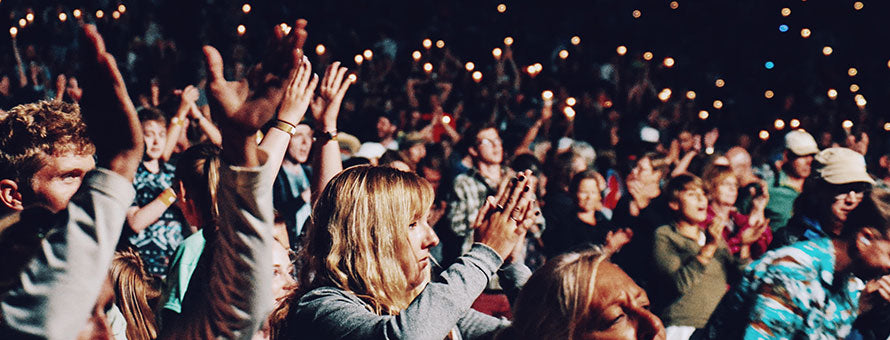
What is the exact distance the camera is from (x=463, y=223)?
6176 millimetres

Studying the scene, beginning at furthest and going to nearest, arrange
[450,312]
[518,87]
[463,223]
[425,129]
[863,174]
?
[518,87] → [425,129] → [463,223] → [863,174] → [450,312]

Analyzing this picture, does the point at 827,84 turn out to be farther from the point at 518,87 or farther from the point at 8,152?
the point at 8,152

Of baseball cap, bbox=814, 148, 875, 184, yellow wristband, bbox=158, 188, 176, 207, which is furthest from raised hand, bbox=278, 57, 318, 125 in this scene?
baseball cap, bbox=814, 148, 875, 184

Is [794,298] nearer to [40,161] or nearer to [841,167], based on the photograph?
[841,167]

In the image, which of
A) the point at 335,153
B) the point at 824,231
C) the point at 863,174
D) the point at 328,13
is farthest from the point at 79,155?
the point at 328,13

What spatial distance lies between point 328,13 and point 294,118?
44.5 ft

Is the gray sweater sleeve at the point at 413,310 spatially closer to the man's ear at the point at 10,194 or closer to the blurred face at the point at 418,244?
the blurred face at the point at 418,244

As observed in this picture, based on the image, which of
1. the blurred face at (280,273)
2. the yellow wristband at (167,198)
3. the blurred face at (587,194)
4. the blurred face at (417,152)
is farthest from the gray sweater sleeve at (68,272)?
the blurred face at (417,152)

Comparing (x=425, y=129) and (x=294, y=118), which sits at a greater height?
(x=294, y=118)

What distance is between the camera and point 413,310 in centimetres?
217

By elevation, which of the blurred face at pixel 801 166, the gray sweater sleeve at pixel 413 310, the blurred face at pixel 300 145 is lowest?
the blurred face at pixel 801 166

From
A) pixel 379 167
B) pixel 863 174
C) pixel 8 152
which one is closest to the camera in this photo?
pixel 8 152

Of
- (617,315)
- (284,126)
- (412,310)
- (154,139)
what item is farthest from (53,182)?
(154,139)

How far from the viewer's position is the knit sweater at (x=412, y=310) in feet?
7.07
